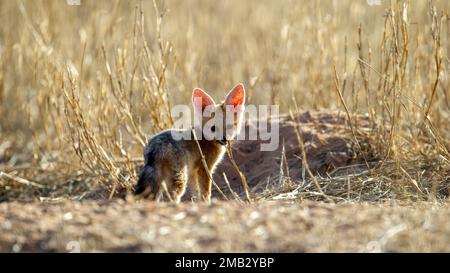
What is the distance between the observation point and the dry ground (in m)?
3.50

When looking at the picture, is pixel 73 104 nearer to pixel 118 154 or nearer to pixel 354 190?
pixel 118 154

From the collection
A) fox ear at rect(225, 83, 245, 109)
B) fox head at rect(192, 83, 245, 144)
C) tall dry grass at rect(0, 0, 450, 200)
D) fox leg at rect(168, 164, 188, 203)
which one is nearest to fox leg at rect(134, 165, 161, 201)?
fox leg at rect(168, 164, 188, 203)

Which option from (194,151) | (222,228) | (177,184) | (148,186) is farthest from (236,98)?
(222,228)

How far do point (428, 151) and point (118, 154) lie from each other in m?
2.90

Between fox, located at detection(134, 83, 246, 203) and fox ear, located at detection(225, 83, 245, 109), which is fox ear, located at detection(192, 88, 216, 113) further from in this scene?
fox ear, located at detection(225, 83, 245, 109)

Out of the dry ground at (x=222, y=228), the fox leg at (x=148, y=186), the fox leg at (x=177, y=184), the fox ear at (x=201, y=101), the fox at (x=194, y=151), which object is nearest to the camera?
the dry ground at (x=222, y=228)

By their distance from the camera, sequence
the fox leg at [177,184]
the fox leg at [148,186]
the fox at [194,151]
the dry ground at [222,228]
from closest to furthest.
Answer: the dry ground at [222,228]
the fox leg at [148,186]
the fox at [194,151]
the fox leg at [177,184]

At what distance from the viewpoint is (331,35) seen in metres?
7.76

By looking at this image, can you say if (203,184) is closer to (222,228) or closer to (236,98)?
(236,98)

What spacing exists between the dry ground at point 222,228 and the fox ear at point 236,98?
156 cm

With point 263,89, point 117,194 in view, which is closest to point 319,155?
point 117,194

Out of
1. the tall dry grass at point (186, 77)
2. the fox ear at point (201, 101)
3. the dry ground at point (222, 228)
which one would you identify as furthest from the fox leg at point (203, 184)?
the dry ground at point (222, 228)

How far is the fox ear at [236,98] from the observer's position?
555cm

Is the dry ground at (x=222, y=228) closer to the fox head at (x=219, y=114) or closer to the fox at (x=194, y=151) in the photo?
the fox at (x=194, y=151)
